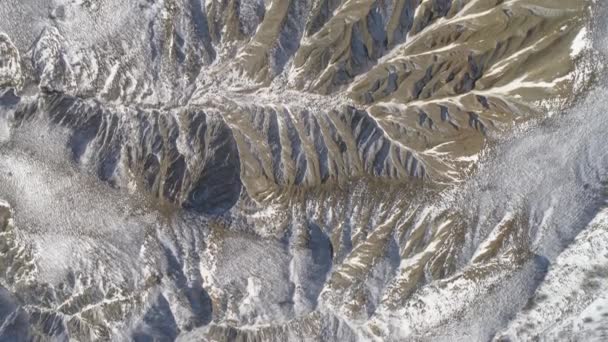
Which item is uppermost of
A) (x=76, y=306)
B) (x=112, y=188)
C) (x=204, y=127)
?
(x=204, y=127)

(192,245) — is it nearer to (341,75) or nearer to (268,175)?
(268,175)

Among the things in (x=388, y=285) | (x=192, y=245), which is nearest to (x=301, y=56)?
(x=192, y=245)

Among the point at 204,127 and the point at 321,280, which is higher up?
the point at 204,127

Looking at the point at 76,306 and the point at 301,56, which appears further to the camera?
the point at 76,306

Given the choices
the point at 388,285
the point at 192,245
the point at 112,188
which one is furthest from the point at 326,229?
the point at 112,188

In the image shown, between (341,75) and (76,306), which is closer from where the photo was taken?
(341,75)

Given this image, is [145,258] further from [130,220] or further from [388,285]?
[388,285]
